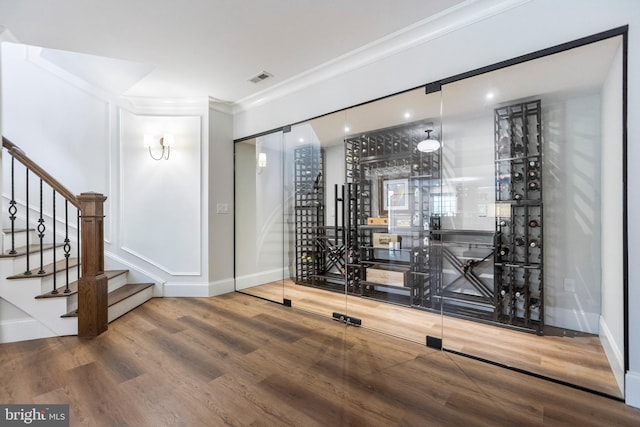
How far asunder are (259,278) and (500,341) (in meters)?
3.06

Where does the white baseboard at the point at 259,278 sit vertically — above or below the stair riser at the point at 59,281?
below

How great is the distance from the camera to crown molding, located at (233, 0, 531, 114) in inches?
82.0

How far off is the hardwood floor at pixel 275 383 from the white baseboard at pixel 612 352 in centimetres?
18

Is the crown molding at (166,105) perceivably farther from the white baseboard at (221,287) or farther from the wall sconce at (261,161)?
the white baseboard at (221,287)

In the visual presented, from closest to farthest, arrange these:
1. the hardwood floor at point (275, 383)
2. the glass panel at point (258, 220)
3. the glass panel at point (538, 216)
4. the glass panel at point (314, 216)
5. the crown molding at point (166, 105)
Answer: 1. the hardwood floor at point (275, 383)
2. the glass panel at point (538, 216)
3. the glass panel at point (314, 216)
4. the crown molding at point (166, 105)
5. the glass panel at point (258, 220)

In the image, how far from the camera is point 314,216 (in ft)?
13.4

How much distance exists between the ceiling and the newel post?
1385 millimetres

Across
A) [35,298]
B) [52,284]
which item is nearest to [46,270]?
[52,284]

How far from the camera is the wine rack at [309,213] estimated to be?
13.0 ft

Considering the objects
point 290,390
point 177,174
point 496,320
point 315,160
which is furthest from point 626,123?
point 177,174

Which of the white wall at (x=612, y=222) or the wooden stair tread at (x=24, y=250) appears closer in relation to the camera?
the white wall at (x=612, y=222)

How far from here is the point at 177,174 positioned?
3898 mm

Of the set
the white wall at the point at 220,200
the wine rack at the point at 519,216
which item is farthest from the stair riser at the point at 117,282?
the wine rack at the point at 519,216

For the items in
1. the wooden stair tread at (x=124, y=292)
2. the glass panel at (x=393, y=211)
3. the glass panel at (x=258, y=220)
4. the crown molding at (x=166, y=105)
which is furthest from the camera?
the glass panel at (x=258, y=220)
